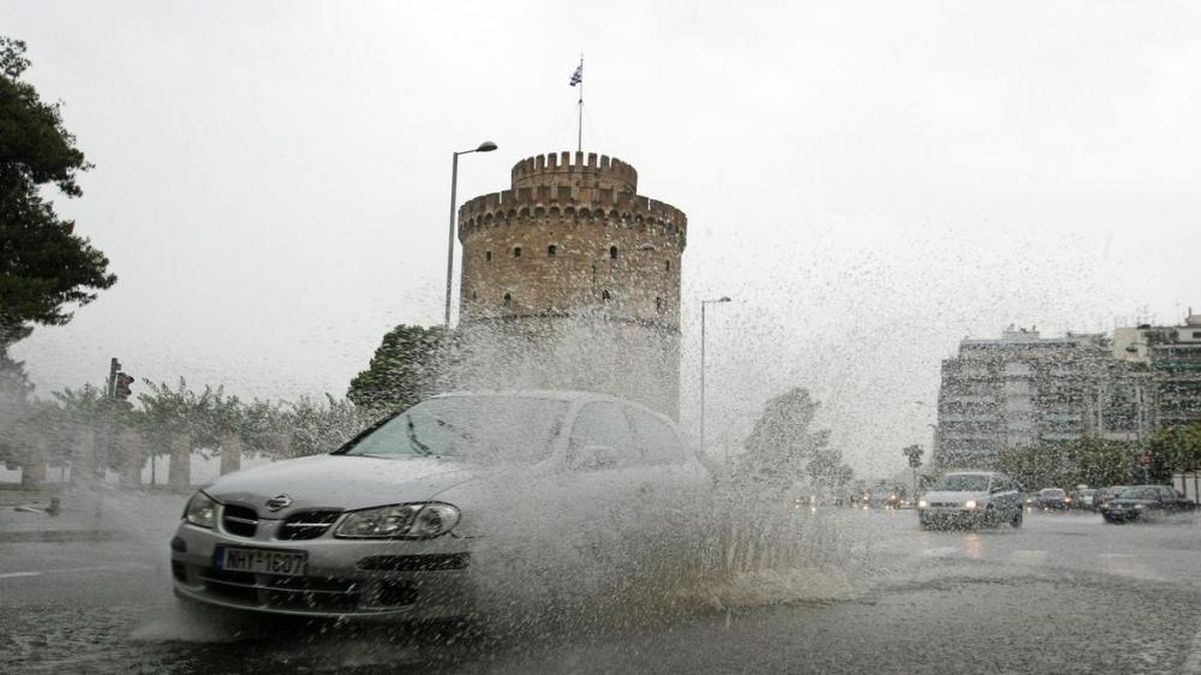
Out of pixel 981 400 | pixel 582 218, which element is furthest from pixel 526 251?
pixel 981 400

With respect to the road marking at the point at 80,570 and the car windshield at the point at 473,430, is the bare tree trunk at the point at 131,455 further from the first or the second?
the car windshield at the point at 473,430

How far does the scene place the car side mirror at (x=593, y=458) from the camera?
5.61 metres

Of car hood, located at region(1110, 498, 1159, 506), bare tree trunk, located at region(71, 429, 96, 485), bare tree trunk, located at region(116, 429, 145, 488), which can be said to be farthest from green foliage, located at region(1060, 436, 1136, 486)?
bare tree trunk, located at region(71, 429, 96, 485)

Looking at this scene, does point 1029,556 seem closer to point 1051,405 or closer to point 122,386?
point 122,386

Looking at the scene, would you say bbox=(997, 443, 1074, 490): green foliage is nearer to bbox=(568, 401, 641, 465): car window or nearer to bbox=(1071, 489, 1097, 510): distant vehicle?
bbox=(1071, 489, 1097, 510): distant vehicle

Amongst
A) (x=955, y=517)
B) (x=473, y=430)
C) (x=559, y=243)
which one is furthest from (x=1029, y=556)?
(x=559, y=243)

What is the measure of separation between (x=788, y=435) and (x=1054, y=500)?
45546 mm

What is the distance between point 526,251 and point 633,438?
43965 mm

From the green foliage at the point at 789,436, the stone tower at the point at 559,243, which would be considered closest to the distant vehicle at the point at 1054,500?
the stone tower at the point at 559,243

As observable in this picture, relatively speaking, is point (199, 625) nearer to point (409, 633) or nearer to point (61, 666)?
point (61, 666)

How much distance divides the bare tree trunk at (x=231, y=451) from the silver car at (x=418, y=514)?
19649 millimetres

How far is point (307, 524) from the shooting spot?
462cm

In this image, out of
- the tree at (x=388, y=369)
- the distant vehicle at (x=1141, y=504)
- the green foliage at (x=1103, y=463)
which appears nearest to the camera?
the distant vehicle at (x=1141, y=504)

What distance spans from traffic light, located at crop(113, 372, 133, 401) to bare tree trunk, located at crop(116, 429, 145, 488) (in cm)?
198
